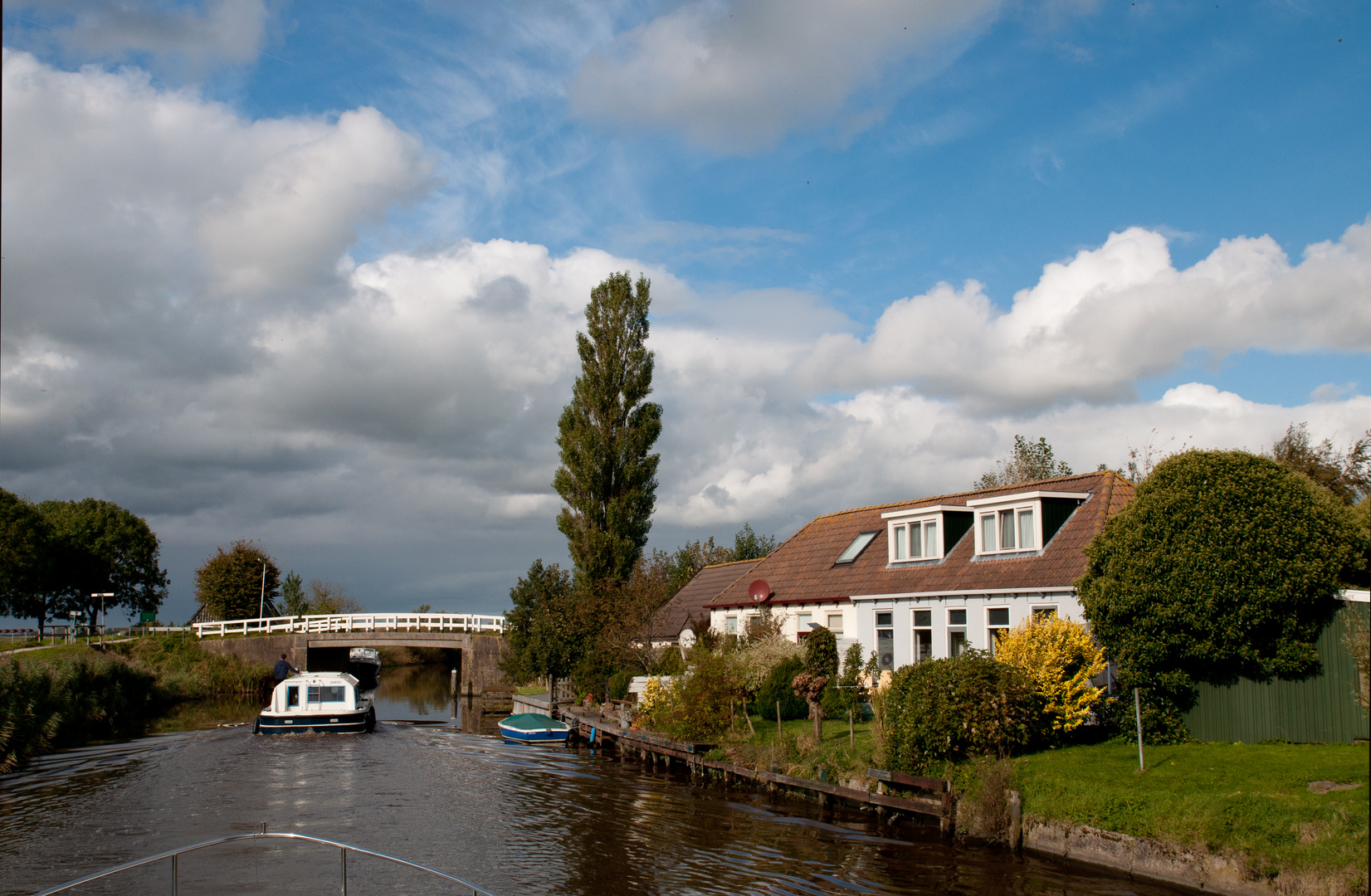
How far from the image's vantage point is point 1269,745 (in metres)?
17.2

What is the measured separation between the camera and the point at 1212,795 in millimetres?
14172

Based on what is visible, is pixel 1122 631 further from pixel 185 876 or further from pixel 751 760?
pixel 185 876

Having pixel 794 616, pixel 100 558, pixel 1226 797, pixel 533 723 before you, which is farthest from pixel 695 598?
pixel 100 558

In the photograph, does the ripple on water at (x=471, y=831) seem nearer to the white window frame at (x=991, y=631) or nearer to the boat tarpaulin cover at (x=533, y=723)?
the boat tarpaulin cover at (x=533, y=723)

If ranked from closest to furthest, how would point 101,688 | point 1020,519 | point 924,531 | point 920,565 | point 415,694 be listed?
point 1020,519, point 920,565, point 924,531, point 101,688, point 415,694

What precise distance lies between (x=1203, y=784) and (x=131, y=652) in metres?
60.3

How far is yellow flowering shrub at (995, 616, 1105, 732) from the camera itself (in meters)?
19.3

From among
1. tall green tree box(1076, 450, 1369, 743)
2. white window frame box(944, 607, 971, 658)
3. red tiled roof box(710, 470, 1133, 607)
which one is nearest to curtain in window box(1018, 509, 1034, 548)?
red tiled roof box(710, 470, 1133, 607)

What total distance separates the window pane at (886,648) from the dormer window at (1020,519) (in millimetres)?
4070

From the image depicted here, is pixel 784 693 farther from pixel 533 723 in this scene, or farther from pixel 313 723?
pixel 313 723

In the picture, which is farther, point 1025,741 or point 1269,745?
point 1025,741

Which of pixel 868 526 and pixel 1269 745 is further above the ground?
pixel 868 526

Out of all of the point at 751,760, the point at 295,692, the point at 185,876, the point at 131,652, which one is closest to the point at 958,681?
the point at 751,760

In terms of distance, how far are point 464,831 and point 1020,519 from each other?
1645cm
